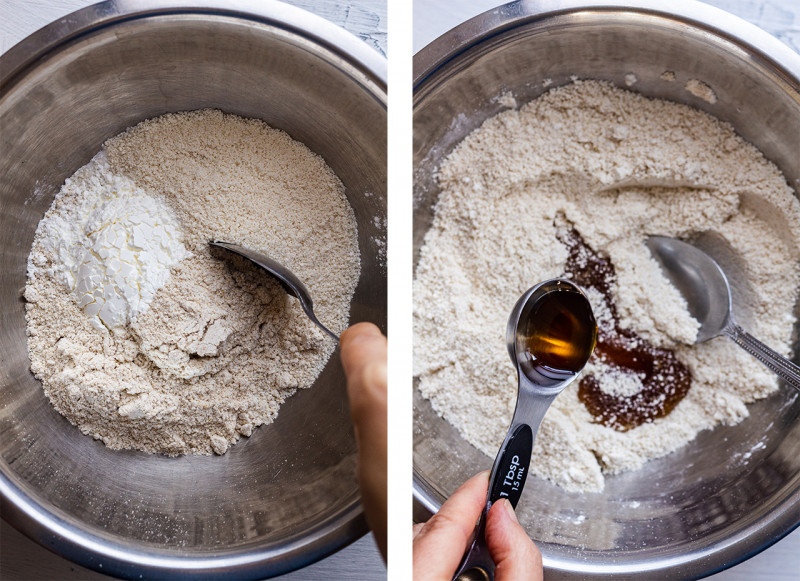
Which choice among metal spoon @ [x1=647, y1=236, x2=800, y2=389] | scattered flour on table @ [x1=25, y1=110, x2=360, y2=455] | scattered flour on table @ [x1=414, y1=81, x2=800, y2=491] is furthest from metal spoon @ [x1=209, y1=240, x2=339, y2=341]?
metal spoon @ [x1=647, y1=236, x2=800, y2=389]

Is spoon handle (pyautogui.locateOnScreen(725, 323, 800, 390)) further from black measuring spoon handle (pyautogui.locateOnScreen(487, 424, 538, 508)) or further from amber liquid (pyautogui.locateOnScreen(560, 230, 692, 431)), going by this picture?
black measuring spoon handle (pyautogui.locateOnScreen(487, 424, 538, 508))

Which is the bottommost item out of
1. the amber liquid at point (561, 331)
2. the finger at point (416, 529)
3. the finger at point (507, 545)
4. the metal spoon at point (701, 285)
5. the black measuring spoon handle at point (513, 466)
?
the finger at point (507, 545)

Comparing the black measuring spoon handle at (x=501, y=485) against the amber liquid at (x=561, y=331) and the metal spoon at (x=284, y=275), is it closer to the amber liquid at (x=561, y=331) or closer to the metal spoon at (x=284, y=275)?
the amber liquid at (x=561, y=331)

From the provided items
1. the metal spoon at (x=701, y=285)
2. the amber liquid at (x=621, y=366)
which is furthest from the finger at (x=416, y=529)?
the metal spoon at (x=701, y=285)

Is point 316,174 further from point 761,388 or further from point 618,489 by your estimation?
point 761,388

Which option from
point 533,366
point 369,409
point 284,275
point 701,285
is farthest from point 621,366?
point 284,275

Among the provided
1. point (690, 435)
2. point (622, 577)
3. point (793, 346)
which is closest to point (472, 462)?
point (622, 577)
